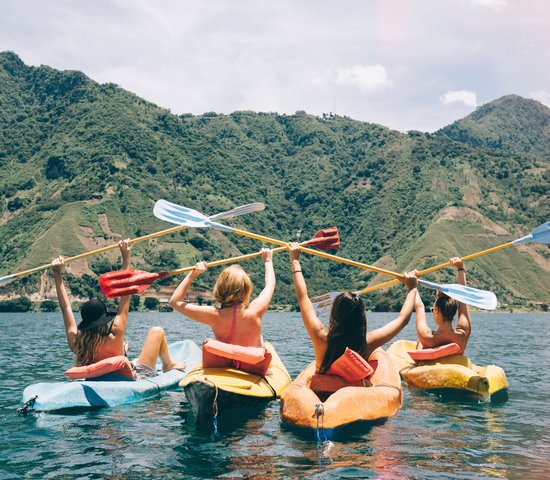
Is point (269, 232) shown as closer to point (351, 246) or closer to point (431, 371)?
point (351, 246)

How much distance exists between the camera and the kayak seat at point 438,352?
1198 centimetres

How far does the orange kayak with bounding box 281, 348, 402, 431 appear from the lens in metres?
7.80

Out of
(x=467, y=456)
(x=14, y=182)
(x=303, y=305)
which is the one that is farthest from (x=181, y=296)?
(x=14, y=182)

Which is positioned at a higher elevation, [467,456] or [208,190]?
[208,190]

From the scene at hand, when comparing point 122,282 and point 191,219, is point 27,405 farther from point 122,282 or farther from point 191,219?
point 191,219

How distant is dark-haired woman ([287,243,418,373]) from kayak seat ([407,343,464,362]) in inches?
138

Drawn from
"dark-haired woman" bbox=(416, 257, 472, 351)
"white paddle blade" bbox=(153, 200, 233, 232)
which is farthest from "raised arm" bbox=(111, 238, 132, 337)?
"dark-haired woman" bbox=(416, 257, 472, 351)

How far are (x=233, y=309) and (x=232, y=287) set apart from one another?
38cm

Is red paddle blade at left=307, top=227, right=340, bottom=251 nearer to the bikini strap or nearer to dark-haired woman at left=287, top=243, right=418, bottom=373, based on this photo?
dark-haired woman at left=287, top=243, right=418, bottom=373

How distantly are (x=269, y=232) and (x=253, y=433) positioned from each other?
576 ft

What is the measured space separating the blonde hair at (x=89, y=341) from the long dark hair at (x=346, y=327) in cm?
375

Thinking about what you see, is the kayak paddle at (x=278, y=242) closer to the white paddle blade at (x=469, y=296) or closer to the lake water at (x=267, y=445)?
the white paddle blade at (x=469, y=296)

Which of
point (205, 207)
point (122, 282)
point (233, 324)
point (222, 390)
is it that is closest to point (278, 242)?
point (233, 324)

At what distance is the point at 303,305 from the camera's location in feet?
27.9
